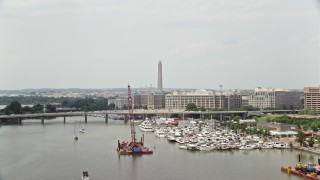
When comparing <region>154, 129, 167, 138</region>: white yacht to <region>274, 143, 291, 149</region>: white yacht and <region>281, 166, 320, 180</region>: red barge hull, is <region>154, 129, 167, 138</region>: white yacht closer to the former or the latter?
<region>274, 143, 291, 149</region>: white yacht

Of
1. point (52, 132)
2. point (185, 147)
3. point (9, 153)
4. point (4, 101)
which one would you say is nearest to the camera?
point (9, 153)

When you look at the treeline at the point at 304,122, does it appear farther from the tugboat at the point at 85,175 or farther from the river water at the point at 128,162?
the tugboat at the point at 85,175

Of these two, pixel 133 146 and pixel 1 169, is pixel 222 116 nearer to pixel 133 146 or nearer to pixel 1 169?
pixel 133 146

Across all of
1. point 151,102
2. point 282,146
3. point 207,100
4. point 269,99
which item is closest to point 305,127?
point 282,146

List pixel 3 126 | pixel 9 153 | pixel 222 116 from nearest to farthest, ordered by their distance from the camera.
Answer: pixel 9 153 < pixel 3 126 < pixel 222 116

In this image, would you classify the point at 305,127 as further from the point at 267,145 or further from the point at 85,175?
the point at 85,175

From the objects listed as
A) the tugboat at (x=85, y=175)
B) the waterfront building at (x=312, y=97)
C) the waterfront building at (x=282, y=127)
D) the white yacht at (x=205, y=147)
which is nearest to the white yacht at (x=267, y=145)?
the white yacht at (x=205, y=147)

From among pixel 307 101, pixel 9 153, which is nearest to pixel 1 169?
pixel 9 153

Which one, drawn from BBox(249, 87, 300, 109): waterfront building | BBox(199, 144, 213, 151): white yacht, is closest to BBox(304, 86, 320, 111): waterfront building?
BBox(249, 87, 300, 109): waterfront building
